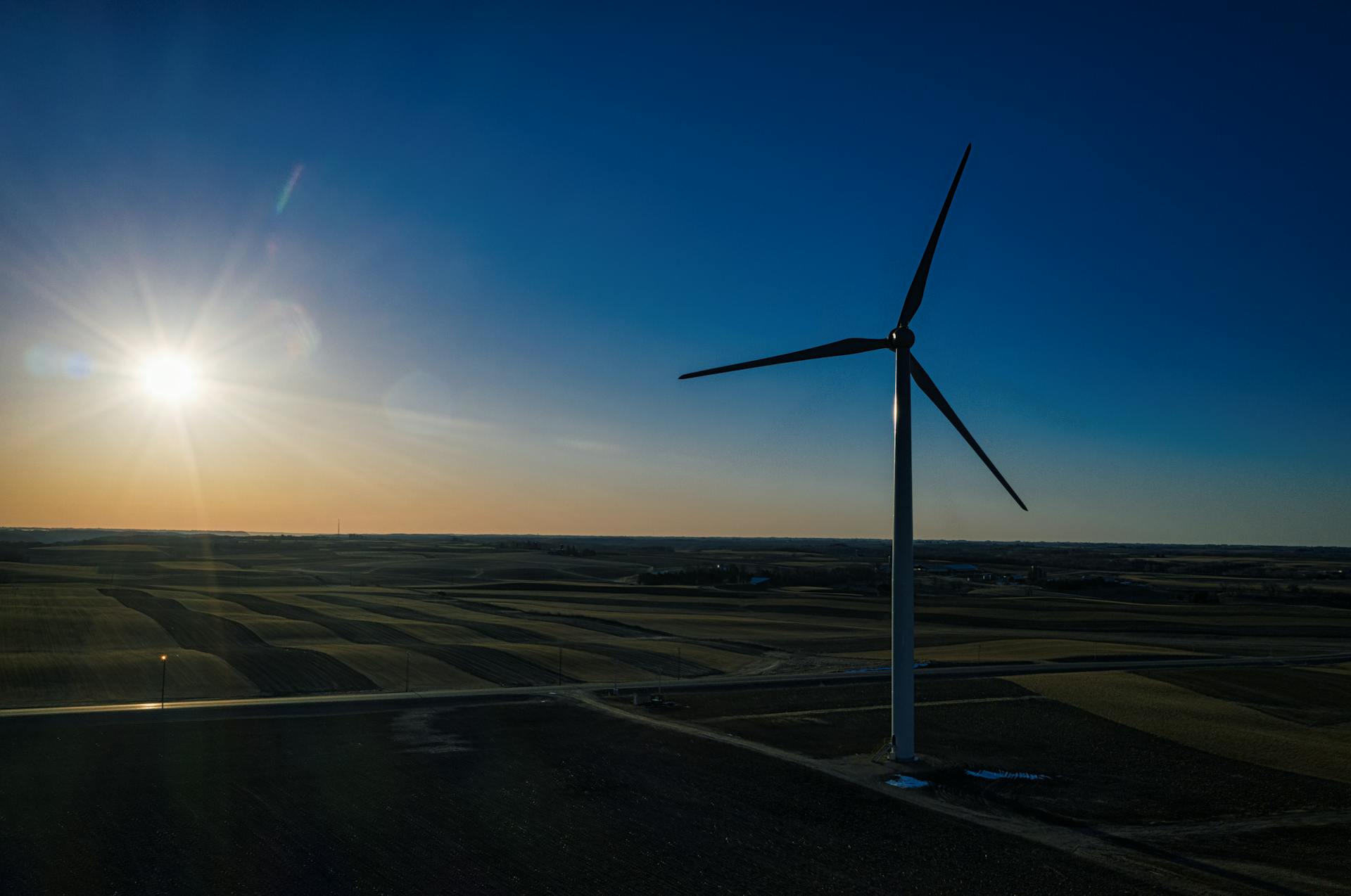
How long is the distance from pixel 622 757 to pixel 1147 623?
306 feet

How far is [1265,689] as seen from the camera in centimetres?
5538

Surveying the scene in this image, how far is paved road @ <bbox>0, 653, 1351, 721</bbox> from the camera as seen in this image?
3869 cm

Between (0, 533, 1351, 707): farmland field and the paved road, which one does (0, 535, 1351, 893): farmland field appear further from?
(0, 533, 1351, 707): farmland field

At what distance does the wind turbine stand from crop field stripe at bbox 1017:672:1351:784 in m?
14.1

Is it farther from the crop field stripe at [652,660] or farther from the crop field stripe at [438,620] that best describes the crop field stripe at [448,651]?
the crop field stripe at [652,660]

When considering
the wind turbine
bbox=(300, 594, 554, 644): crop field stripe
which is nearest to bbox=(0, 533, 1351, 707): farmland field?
bbox=(300, 594, 554, 644): crop field stripe

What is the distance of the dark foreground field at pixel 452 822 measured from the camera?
20.7 m

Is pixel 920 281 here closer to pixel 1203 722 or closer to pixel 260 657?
pixel 1203 722

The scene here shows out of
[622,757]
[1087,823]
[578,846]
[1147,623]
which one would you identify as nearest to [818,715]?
[622,757]

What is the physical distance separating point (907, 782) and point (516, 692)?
23.9m

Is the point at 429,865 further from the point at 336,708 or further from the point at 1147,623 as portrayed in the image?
the point at 1147,623

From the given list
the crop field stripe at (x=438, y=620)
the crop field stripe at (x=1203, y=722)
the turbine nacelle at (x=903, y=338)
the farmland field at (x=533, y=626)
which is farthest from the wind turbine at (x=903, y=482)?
the crop field stripe at (x=438, y=620)

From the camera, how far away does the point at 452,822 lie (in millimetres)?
24703

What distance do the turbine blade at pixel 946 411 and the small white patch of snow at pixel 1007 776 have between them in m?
9.89
